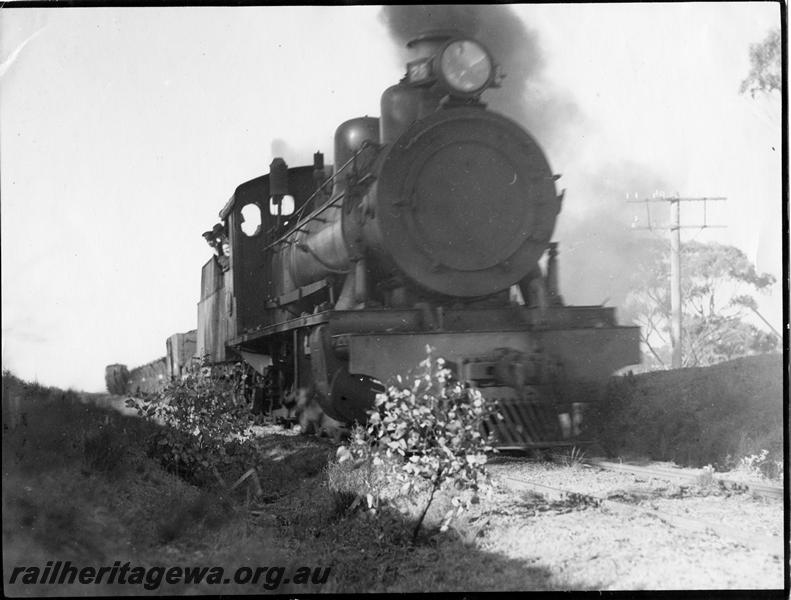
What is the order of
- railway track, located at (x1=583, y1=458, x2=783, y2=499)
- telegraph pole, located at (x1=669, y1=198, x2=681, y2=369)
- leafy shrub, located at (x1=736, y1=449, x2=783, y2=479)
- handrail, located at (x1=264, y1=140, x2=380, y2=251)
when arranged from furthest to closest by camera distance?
telegraph pole, located at (x1=669, y1=198, x2=681, y2=369)
handrail, located at (x1=264, y1=140, x2=380, y2=251)
leafy shrub, located at (x1=736, y1=449, x2=783, y2=479)
railway track, located at (x1=583, y1=458, x2=783, y2=499)

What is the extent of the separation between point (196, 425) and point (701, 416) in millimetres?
5111

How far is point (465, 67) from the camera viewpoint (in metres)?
8.15

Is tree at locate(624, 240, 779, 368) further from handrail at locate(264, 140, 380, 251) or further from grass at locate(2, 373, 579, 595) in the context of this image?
grass at locate(2, 373, 579, 595)

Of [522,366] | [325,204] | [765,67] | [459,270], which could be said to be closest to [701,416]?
[522,366]

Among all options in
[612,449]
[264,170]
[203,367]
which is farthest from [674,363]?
[203,367]

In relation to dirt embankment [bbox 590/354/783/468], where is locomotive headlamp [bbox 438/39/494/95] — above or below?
above

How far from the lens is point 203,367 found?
8.87m

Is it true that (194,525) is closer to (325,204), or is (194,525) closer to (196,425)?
(196,425)

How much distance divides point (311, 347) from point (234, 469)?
165 centimetres

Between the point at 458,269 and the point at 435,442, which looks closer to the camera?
the point at 435,442

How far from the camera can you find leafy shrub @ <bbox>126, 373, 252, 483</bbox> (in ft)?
24.0

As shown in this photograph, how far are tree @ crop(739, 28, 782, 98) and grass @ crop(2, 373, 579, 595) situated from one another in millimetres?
3982

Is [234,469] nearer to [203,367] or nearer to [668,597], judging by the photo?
[203,367]

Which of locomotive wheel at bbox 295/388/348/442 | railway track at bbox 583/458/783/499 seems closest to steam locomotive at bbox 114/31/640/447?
locomotive wheel at bbox 295/388/348/442
